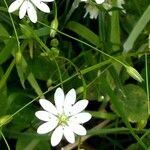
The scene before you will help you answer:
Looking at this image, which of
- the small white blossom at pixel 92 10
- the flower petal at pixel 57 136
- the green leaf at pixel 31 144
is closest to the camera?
the flower petal at pixel 57 136

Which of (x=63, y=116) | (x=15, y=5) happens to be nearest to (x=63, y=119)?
(x=63, y=116)

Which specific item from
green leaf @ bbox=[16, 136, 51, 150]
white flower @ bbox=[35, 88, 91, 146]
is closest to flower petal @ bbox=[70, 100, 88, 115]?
white flower @ bbox=[35, 88, 91, 146]

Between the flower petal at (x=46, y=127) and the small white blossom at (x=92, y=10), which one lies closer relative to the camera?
the flower petal at (x=46, y=127)

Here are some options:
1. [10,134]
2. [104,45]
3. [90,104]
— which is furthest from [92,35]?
[10,134]

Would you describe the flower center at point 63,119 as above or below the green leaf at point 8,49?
below

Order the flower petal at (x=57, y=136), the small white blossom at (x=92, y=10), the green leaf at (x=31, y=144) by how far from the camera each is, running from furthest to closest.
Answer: the small white blossom at (x=92, y=10), the green leaf at (x=31, y=144), the flower petal at (x=57, y=136)

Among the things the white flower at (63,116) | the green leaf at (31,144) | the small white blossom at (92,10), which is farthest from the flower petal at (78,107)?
the small white blossom at (92,10)

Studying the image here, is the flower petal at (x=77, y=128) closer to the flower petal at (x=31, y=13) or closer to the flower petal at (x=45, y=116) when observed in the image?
the flower petal at (x=45, y=116)

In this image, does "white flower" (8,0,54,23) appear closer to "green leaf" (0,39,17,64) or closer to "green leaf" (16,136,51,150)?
"green leaf" (0,39,17,64)
